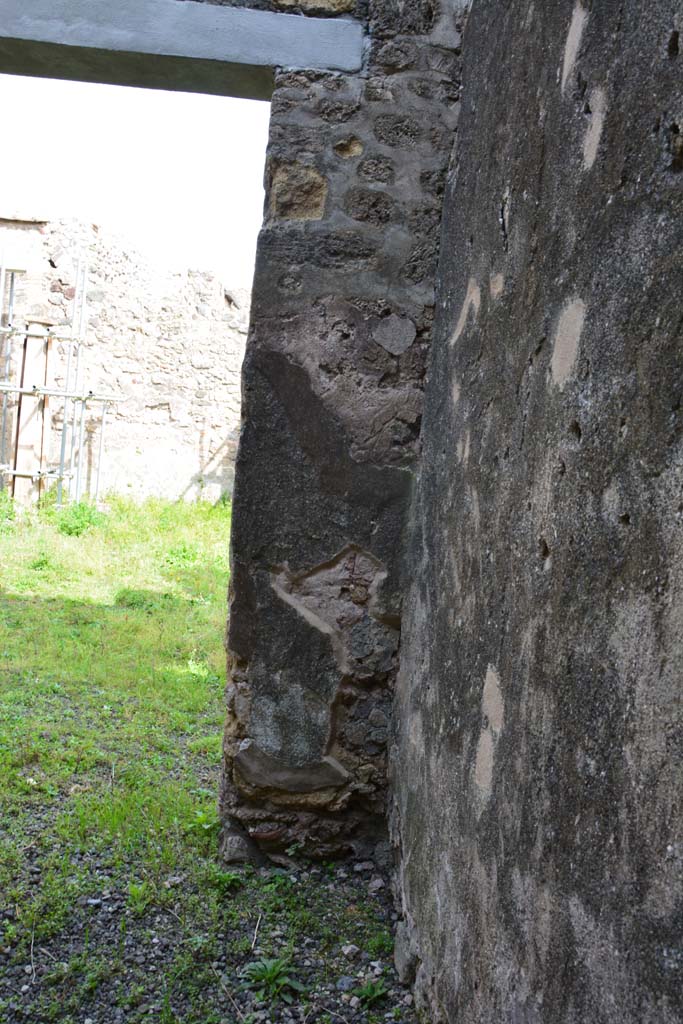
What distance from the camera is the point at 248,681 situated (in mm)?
2684

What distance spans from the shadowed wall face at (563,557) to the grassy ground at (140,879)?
0.36 m

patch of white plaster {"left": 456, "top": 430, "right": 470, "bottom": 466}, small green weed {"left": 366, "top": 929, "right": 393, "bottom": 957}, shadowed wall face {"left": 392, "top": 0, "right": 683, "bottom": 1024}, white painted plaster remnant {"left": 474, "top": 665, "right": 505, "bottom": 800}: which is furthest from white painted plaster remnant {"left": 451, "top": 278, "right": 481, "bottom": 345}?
small green weed {"left": 366, "top": 929, "right": 393, "bottom": 957}

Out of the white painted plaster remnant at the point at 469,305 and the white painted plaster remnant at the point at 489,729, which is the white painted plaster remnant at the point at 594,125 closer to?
the white painted plaster remnant at the point at 469,305

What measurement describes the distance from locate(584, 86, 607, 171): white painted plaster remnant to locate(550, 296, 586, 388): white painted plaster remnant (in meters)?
0.20

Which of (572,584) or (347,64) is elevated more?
(347,64)

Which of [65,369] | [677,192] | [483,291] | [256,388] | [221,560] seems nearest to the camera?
[677,192]

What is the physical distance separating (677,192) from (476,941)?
1.25 metres

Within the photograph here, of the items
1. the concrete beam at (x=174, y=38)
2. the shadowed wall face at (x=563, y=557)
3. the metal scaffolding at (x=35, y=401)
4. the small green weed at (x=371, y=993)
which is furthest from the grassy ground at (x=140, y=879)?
the metal scaffolding at (x=35, y=401)

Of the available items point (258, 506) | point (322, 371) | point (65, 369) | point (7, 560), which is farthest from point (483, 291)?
point (65, 369)

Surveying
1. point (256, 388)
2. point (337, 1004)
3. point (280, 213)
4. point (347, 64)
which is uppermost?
point (347, 64)

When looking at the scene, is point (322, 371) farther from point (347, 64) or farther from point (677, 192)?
point (677, 192)

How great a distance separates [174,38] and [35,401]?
22.3ft

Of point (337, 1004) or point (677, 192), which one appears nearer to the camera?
point (677, 192)

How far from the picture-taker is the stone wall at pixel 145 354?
9.06 metres
